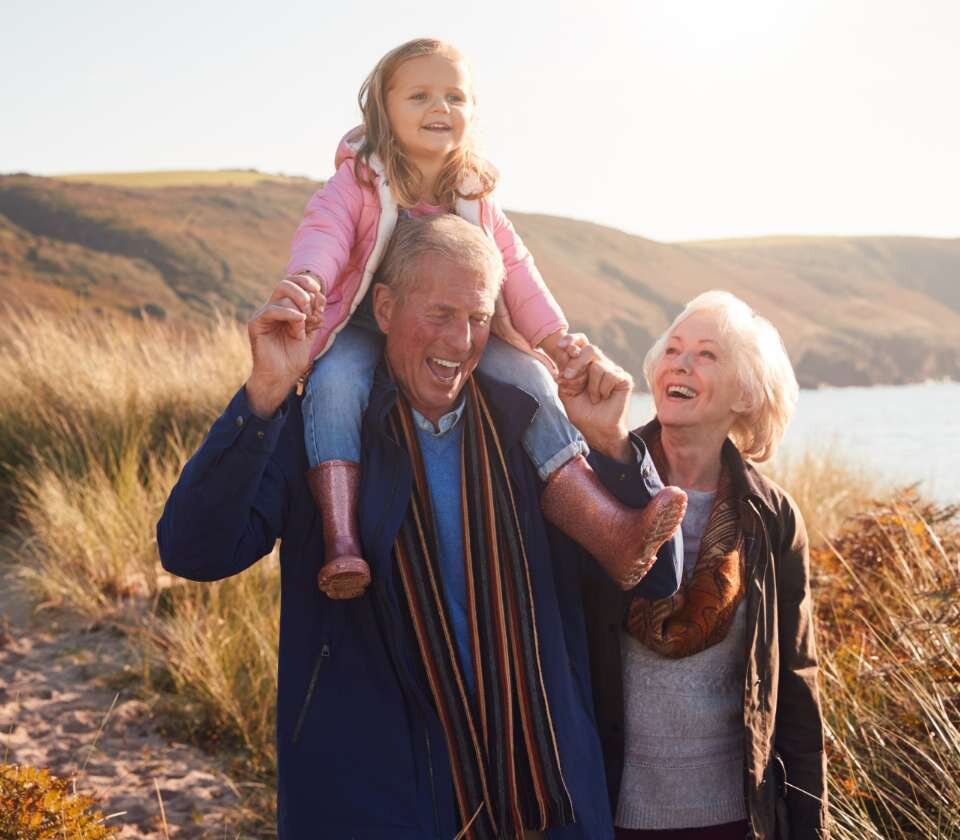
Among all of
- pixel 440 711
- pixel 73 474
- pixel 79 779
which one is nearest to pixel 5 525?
pixel 73 474

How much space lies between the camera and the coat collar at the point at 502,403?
2.58 metres

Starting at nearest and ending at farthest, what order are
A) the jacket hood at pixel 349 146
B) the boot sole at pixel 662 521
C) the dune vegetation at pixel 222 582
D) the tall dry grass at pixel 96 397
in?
1. the boot sole at pixel 662 521
2. the jacket hood at pixel 349 146
3. the dune vegetation at pixel 222 582
4. the tall dry grass at pixel 96 397

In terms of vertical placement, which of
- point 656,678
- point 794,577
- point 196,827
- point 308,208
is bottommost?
point 196,827

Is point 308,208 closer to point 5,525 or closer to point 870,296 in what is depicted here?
point 5,525

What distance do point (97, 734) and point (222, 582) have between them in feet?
6.83

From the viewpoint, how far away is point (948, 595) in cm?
323

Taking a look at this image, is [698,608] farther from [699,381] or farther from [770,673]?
[699,381]

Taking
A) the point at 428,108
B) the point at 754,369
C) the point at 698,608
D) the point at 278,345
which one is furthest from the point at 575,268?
the point at 278,345

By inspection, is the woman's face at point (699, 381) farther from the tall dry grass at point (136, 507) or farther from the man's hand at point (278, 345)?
the tall dry grass at point (136, 507)

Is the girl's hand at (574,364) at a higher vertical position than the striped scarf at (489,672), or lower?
higher

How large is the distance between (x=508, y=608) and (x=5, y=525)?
20.6ft

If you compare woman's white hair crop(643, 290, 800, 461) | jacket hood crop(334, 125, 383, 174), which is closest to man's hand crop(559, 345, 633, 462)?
woman's white hair crop(643, 290, 800, 461)

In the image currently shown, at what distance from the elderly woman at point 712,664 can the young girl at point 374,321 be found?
148 mm

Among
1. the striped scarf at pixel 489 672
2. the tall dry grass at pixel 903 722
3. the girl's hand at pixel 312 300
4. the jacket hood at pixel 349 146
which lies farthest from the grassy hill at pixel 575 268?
the striped scarf at pixel 489 672
